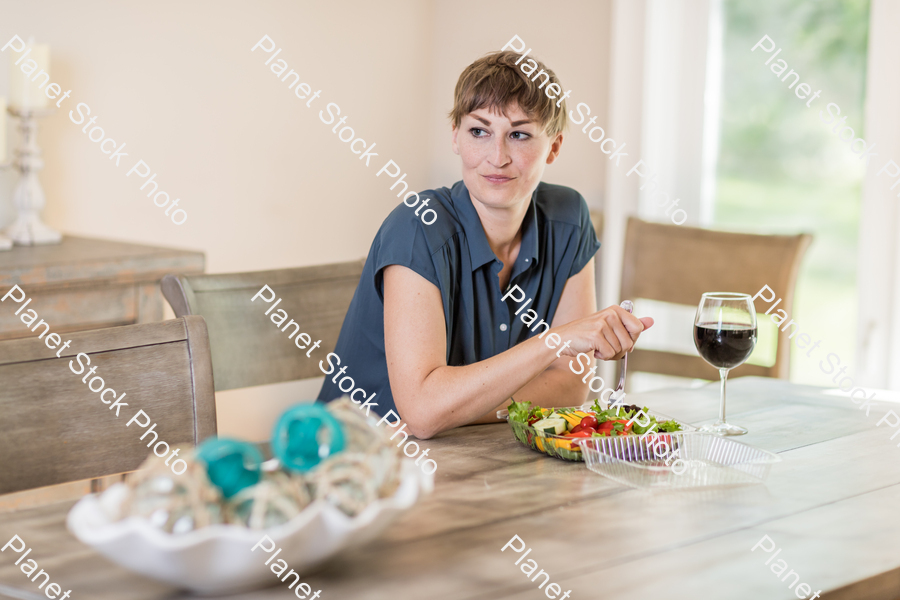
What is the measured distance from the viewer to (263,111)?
286cm

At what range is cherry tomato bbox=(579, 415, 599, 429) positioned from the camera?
1.16 m

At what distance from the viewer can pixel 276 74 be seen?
2.88 metres

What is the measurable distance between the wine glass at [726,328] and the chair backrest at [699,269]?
0.87 m

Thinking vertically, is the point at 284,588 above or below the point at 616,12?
below

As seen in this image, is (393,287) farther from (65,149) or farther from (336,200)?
(336,200)

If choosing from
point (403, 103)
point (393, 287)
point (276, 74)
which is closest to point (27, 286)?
point (393, 287)

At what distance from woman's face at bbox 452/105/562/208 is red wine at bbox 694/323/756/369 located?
0.42m

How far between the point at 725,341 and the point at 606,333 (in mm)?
169

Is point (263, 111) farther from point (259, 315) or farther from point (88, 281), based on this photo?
point (259, 315)

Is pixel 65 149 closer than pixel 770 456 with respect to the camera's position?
No

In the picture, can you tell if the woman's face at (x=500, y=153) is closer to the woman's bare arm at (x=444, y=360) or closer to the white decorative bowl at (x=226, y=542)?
the woman's bare arm at (x=444, y=360)

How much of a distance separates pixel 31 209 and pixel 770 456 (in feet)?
6.15

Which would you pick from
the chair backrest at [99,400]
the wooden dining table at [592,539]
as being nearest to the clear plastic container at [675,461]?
the wooden dining table at [592,539]

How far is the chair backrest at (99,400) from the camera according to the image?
105cm
